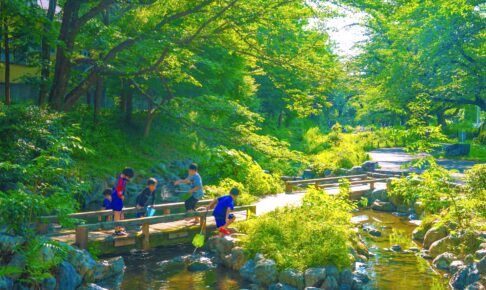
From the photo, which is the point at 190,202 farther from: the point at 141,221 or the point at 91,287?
the point at 91,287

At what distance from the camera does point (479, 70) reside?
1449 inches

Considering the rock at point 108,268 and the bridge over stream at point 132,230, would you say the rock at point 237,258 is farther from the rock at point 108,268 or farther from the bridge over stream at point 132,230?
the rock at point 108,268

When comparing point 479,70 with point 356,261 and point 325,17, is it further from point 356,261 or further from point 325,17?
point 356,261

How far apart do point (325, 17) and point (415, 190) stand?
6815 millimetres

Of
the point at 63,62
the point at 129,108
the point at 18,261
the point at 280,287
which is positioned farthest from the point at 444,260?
the point at 129,108

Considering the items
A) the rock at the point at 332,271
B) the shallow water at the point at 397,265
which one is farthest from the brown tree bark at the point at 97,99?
the rock at the point at 332,271

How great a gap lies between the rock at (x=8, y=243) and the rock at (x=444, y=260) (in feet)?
34.5

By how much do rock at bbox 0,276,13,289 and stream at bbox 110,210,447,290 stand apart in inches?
113

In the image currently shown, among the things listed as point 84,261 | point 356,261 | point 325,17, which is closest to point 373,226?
point 356,261

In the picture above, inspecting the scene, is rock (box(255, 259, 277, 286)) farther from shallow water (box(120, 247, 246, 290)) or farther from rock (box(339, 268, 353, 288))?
rock (box(339, 268, 353, 288))

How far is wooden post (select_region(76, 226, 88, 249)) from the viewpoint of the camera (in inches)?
514

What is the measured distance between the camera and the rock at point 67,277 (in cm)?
1086

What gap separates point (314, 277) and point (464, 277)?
3.66m

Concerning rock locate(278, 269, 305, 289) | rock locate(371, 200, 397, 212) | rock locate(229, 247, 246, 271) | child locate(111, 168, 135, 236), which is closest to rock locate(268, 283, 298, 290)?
rock locate(278, 269, 305, 289)
